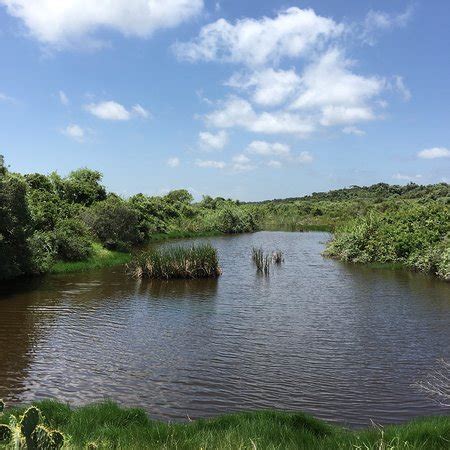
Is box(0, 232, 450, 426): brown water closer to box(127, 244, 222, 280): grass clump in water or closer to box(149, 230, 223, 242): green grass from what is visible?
box(127, 244, 222, 280): grass clump in water

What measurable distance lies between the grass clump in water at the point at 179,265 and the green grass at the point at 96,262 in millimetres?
4282

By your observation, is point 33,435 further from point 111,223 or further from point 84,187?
point 84,187

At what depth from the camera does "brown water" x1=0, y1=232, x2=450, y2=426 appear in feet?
34.7

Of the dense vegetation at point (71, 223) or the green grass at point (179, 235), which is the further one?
the green grass at point (179, 235)

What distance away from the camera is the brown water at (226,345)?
1058cm

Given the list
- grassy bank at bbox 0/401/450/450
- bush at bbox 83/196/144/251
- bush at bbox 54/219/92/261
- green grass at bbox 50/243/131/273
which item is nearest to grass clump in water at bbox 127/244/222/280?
green grass at bbox 50/243/131/273

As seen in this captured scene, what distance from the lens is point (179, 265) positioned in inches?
1088

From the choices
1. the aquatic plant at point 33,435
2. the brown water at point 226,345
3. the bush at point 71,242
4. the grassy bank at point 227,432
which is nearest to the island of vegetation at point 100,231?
the bush at point 71,242

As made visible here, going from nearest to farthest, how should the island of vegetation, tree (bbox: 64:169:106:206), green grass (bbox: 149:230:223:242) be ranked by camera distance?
the island of vegetation → tree (bbox: 64:169:106:206) → green grass (bbox: 149:230:223:242)

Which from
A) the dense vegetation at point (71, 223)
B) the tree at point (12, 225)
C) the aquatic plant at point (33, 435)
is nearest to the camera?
the aquatic plant at point (33, 435)

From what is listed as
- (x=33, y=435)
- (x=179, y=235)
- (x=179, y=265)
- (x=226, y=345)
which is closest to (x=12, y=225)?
(x=179, y=265)

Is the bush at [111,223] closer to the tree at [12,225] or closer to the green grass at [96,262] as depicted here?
the green grass at [96,262]

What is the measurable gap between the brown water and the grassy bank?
177 centimetres

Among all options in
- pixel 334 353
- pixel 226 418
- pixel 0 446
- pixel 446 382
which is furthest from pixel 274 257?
pixel 0 446
